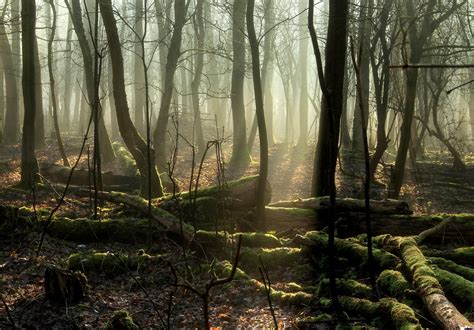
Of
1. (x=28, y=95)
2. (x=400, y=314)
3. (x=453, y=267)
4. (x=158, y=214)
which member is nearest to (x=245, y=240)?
(x=158, y=214)

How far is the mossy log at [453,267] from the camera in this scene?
234 inches

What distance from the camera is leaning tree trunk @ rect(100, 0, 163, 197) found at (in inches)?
412

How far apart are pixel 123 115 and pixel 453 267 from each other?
7.48 meters

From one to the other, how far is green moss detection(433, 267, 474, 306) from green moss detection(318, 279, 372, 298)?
86 centimetres

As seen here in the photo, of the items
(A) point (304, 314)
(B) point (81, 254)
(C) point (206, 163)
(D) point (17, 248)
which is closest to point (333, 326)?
(A) point (304, 314)

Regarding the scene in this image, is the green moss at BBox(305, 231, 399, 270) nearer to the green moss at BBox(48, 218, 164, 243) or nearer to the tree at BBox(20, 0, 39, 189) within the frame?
the green moss at BBox(48, 218, 164, 243)

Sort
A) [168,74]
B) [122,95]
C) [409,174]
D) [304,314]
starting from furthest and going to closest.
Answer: [409,174], [168,74], [122,95], [304,314]

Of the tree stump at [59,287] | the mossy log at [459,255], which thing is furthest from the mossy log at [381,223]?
the tree stump at [59,287]

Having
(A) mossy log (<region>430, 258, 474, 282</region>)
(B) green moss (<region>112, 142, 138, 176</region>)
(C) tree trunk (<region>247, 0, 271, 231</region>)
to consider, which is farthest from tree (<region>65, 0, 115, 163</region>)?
(A) mossy log (<region>430, 258, 474, 282</region>)

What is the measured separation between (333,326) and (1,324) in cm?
345

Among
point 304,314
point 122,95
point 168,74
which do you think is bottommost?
point 304,314

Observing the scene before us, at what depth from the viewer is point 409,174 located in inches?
621

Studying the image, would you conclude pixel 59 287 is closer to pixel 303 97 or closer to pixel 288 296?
pixel 288 296

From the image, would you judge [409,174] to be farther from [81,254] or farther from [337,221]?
[81,254]
